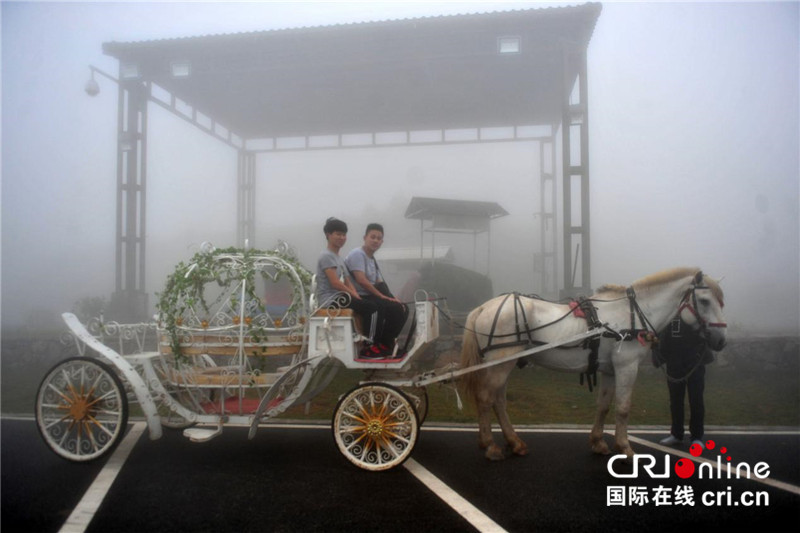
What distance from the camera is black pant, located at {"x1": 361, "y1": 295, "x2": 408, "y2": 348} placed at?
4.98 m

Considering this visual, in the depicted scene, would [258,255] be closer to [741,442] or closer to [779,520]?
[779,520]

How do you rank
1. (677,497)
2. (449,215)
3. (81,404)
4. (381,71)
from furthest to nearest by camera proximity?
(381,71) < (449,215) < (81,404) < (677,497)

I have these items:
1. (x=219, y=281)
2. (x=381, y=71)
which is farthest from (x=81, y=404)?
(x=381, y=71)

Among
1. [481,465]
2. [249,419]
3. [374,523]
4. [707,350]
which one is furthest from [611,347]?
[249,419]

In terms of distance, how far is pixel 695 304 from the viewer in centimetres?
492

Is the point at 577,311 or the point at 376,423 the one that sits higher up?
the point at 577,311

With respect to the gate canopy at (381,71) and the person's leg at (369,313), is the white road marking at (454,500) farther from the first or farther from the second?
the gate canopy at (381,71)

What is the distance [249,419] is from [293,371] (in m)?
0.60

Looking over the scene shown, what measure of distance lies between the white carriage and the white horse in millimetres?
621

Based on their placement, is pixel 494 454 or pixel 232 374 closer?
pixel 494 454

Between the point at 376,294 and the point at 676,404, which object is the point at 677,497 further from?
the point at 376,294

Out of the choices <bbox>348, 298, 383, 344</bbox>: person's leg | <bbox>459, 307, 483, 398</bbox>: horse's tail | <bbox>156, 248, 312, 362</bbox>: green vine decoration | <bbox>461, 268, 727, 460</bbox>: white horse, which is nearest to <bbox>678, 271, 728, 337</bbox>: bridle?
<bbox>461, 268, 727, 460</bbox>: white horse

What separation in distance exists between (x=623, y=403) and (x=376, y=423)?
90.9 inches

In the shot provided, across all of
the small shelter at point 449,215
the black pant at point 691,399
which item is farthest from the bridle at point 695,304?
the small shelter at point 449,215
